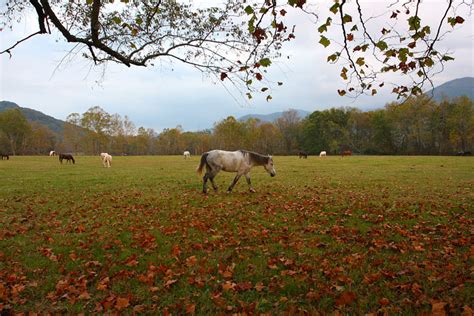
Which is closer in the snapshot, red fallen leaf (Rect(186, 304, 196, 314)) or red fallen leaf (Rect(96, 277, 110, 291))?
red fallen leaf (Rect(186, 304, 196, 314))

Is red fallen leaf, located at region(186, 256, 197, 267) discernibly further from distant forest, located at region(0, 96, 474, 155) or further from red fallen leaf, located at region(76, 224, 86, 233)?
distant forest, located at region(0, 96, 474, 155)

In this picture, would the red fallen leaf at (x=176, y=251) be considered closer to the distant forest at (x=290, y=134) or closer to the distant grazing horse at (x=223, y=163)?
the distant grazing horse at (x=223, y=163)

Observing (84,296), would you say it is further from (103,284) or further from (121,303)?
(121,303)

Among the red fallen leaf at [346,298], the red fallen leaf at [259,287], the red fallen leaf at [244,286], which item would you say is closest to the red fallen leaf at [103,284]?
the red fallen leaf at [244,286]

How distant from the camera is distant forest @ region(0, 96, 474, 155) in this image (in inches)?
2712

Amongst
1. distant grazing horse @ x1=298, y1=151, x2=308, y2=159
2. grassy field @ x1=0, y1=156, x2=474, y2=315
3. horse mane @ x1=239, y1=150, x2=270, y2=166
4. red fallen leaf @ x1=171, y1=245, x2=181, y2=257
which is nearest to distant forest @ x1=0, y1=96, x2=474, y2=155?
distant grazing horse @ x1=298, y1=151, x2=308, y2=159

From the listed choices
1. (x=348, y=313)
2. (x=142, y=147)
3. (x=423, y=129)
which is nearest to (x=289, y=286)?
(x=348, y=313)

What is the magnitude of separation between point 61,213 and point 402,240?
990 cm

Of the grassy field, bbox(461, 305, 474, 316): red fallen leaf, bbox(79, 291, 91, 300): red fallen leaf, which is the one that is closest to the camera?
bbox(461, 305, 474, 316): red fallen leaf

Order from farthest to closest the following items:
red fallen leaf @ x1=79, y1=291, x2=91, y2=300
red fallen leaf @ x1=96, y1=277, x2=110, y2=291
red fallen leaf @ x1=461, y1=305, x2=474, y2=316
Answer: red fallen leaf @ x1=96, y1=277, x2=110, y2=291 → red fallen leaf @ x1=79, y1=291, x2=91, y2=300 → red fallen leaf @ x1=461, y1=305, x2=474, y2=316

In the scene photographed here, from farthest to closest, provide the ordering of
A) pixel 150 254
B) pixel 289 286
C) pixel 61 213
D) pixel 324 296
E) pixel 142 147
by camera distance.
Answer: pixel 142 147
pixel 61 213
pixel 150 254
pixel 289 286
pixel 324 296

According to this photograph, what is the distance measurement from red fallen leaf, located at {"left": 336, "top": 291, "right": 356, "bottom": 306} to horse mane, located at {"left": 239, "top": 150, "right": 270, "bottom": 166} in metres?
9.78

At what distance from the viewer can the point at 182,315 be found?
151 inches

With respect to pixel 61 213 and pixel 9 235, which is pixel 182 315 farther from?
pixel 61 213
